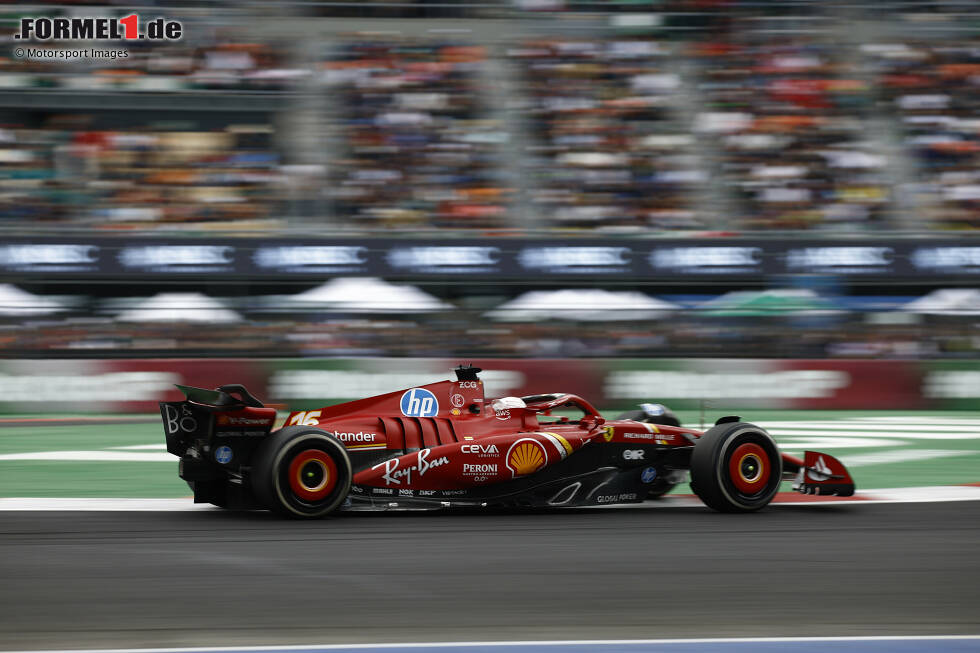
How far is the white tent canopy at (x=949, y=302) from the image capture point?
17734 millimetres

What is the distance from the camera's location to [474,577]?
5.97 metres

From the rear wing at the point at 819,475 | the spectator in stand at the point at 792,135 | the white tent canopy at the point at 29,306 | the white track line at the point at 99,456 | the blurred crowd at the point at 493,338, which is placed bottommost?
the rear wing at the point at 819,475

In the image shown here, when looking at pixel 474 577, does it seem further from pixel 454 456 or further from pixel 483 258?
pixel 483 258

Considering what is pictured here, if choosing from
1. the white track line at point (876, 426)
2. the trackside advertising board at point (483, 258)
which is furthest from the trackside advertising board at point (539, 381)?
the trackside advertising board at point (483, 258)

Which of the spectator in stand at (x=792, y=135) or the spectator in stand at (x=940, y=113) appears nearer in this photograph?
the spectator in stand at (x=792, y=135)

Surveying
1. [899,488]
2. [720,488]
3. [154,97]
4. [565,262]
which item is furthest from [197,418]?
[154,97]

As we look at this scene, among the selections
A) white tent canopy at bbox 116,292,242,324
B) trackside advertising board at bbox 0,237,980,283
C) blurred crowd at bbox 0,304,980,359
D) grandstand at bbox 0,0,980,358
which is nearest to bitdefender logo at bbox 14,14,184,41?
grandstand at bbox 0,0,980,358

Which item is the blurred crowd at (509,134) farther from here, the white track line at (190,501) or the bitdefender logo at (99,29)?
the white track line at (190,501)

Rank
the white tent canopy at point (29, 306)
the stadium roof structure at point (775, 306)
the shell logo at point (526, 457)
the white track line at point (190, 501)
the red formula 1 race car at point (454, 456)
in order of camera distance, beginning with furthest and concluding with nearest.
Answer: the stadium roof structure at point (775, 306) → the white tent canopy at point (29, 306) → the white track line at point (190, 501) → the shell logo at point (526, 457) → the red formula 1 race car at point (454, 456)

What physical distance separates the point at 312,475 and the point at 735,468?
8.77 ft

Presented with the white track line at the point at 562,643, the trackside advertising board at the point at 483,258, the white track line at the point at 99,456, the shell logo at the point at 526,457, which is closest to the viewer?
the white track line at the point at 562,643

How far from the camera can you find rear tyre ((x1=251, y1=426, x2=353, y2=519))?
24.3 ft

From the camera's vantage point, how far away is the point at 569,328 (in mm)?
17406

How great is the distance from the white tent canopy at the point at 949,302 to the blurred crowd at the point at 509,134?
133 cm
